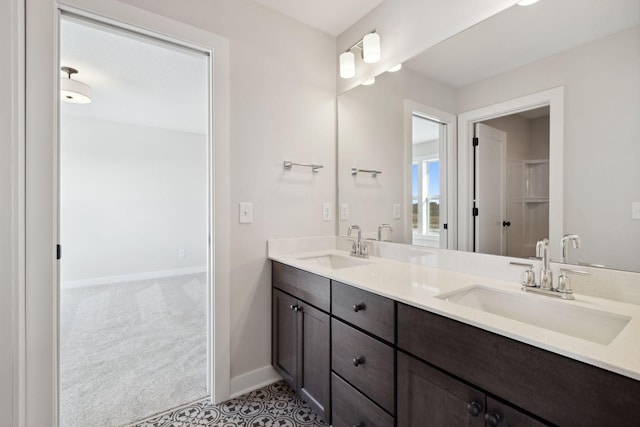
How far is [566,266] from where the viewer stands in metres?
1.12

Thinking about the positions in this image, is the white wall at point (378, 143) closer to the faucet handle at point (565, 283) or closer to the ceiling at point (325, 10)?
the ceiling at point (325, 10)

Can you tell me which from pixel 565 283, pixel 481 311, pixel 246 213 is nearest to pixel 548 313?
pixel 565 283

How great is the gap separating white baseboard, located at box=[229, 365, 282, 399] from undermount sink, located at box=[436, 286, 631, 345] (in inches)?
52.8

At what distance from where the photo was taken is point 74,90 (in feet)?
9.00

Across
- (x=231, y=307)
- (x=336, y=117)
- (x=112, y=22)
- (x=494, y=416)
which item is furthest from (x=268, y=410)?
(x=112, y=22)

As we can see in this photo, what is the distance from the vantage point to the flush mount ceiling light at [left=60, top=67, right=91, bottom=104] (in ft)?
8.75

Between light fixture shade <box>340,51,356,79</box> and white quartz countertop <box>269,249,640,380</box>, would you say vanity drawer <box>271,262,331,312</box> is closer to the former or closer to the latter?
white quartz countertop <box>269,249,640,380</box>

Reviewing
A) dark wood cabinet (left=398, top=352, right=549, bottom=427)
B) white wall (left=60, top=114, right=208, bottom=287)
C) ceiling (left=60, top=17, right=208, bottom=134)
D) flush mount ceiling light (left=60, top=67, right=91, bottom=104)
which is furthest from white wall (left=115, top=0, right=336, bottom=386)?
white wall (left=60, top=114, right=208, bottom=287)

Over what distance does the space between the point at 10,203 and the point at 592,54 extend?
2309mm

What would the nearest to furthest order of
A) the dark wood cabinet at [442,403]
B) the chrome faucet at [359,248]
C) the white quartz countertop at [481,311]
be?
the white quartz countertop at [481,311], the dark wood cabinet at [442,403], the chrome faucet at [359,248]

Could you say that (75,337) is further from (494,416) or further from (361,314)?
(494,416)

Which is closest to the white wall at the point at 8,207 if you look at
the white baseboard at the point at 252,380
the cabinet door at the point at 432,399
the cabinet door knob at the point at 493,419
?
the white baseboard at the point at 252,380

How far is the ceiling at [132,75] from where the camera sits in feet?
6.94

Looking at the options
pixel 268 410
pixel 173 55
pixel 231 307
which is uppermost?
pixel 173 55
